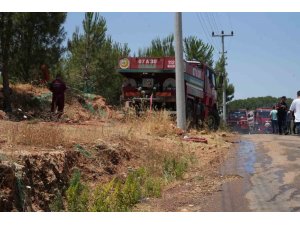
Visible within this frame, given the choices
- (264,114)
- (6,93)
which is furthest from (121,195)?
(264,114)

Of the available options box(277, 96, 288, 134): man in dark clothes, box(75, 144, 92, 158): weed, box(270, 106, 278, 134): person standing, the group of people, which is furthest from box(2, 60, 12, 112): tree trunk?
box(270, 106, 278, 134): person standing

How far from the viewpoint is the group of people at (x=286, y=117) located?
49.3 feet

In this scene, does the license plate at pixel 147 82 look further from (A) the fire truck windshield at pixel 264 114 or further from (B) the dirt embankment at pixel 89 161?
(A) the fire truck windshield at pixel 264 114

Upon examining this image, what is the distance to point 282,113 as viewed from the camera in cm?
1803

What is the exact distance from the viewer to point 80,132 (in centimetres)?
905

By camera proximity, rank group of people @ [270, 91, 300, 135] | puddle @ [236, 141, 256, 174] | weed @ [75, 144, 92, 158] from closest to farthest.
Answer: weed @ [75, 144, 92, 158] → puddle @ [236, 141, 256, 174] → group of people @ [270, 91, 300, 135]

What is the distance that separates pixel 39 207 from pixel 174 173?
291 cm

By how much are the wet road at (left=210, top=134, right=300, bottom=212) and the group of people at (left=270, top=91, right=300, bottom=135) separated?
13.7 feet

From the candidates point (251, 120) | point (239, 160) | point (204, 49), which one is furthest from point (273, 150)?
point (204, 49)

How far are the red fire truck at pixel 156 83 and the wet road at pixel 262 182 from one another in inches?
205

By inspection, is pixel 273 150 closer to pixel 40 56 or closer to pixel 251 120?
pixel 40 56

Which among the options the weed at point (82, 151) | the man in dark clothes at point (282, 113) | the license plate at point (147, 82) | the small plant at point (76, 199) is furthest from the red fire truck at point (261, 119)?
the small plant at point (76, 199)

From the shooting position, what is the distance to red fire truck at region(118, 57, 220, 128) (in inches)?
614

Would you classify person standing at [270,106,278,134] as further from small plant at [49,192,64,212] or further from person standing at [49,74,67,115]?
small plant at [49,192,64,212]
